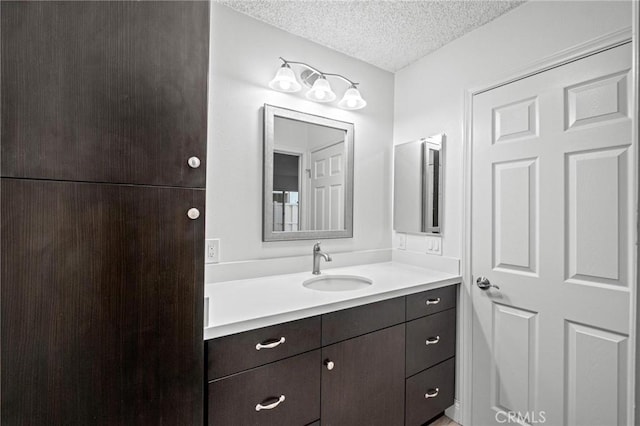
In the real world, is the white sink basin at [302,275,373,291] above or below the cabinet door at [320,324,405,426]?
above

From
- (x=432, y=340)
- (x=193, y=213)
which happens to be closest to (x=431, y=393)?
(x=432, y=340)

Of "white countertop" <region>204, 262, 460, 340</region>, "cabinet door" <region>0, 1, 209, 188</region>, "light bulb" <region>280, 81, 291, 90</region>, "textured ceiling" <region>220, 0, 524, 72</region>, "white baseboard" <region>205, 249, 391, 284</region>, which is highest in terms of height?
"textured ceiling" <region>220, 0, 524, 72</region>

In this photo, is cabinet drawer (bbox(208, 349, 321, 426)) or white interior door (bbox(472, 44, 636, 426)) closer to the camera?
cabinet drawer (bbox(208, 349, 321, 426))

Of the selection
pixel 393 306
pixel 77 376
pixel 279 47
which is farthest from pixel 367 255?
pixel 77 376

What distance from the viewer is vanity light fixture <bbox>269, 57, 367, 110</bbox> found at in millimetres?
1802

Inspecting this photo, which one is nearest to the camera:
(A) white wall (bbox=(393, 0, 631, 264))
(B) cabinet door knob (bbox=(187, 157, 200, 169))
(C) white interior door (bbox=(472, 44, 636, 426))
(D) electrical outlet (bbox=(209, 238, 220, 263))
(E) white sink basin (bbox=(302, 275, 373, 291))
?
(B) cabinet door knob (bbox=(187, 157, 200, 169))

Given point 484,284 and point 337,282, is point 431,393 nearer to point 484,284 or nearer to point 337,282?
point 484,284

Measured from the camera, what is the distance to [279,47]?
6.28ft

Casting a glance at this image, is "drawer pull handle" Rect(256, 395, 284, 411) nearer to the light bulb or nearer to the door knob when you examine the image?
the door knob

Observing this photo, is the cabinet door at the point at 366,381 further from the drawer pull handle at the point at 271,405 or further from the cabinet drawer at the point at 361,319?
the drawer pull handle at the point at 271,405

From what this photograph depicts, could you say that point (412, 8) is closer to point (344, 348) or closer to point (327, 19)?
point (327, 19)

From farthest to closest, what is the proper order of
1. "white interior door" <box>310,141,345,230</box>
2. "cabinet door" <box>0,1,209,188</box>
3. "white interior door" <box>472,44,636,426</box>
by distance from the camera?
"white interior door" <box>310,141,345,230</box>, "white interior door" <box>472,44,636,426</box>, "cabinet door" <box>0,1,209,188</box>

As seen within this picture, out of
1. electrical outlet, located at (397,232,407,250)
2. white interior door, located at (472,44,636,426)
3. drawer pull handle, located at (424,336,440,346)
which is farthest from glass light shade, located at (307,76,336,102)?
drawer pull handle, located at (424,336,440,346)

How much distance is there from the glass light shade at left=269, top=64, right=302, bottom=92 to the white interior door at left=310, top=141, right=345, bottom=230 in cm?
43
